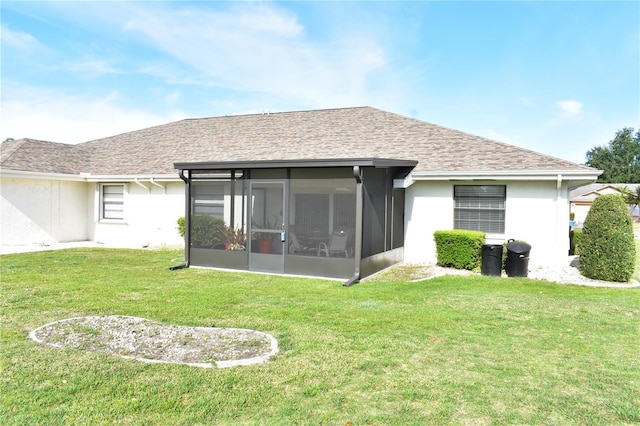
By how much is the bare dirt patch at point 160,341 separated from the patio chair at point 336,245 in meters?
4.81

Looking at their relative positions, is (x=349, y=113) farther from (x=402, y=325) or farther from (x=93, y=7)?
(x=402, y=325)

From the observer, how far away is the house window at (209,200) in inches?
463

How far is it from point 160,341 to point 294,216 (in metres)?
5.79

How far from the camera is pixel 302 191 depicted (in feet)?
35.4

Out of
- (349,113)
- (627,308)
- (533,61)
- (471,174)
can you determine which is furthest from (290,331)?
(533,61)

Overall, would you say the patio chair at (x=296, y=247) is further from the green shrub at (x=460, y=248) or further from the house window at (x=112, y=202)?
the house window at (x=112, y=202)

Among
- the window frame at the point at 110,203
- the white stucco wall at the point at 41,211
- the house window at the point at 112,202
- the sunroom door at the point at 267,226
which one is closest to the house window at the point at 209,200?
the sunroom door at the point at 267,226

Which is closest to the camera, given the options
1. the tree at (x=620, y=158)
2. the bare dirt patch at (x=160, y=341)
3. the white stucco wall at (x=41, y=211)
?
the bare dirt patch at (x=160, y=341)

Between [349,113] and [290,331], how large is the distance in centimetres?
Result: 1467

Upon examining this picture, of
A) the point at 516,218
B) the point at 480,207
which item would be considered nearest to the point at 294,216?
the point at 480,207

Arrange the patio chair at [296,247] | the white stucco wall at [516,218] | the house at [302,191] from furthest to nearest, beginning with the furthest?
the white stucco wall at [516,218], the patio chair at [296,247], the house at [302,191]

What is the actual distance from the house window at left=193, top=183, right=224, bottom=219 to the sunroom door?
99 cm

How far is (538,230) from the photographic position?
40.8 ft

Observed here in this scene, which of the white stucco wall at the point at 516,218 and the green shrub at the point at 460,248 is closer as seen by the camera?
the green shrub at the point at 460,248
